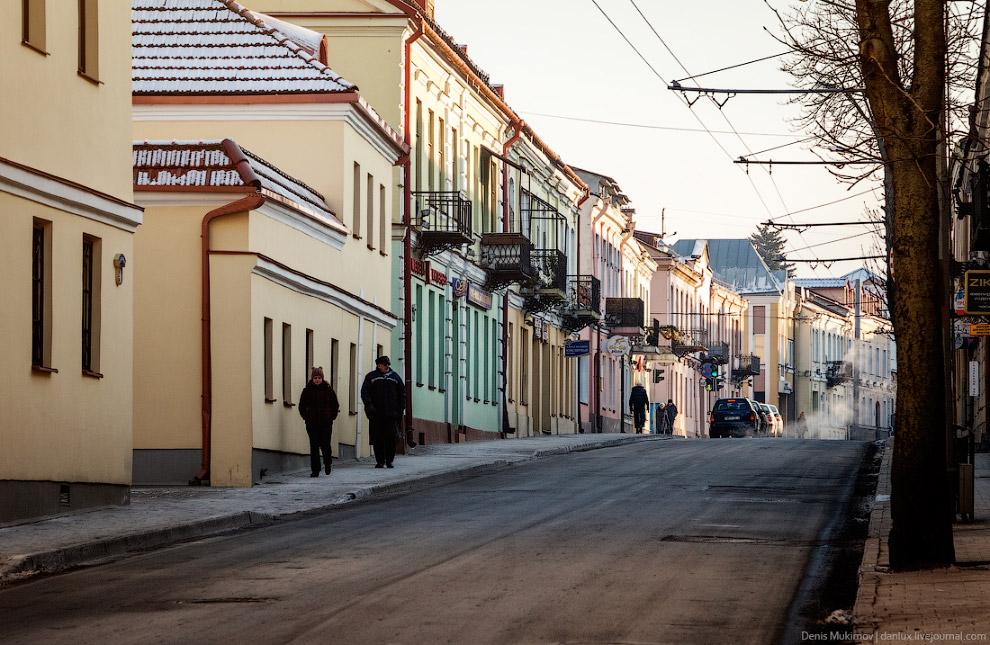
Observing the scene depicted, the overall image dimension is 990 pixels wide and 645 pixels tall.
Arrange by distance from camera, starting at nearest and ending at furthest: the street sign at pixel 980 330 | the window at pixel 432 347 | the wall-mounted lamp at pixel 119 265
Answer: the wall-mounted lamp at pixel 119 265
the street sign at pixel 980 330
the window at pixel 432 347

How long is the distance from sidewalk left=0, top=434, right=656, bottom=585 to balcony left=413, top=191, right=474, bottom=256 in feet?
22.9

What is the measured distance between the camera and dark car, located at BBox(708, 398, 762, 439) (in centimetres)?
6088

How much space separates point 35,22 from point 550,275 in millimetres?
31267

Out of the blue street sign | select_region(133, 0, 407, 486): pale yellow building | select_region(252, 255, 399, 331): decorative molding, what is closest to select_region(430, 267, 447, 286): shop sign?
select_region(133, 0, 407, 486): pale yellow building

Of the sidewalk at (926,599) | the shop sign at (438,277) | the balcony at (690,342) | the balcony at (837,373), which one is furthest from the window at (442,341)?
the balcony at (837,373)

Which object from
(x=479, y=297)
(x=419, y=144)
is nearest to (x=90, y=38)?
(x=419, y=144)

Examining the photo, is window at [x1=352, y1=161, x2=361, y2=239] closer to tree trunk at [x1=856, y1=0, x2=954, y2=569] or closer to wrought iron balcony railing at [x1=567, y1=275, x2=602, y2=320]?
tree trunk at [x1=856, y1=0, x2=954, y2=569]

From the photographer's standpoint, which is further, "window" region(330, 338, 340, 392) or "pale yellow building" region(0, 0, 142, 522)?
"window" region(330, 338, 340, 392)

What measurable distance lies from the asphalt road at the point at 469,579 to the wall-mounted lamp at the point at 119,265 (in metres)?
3.76

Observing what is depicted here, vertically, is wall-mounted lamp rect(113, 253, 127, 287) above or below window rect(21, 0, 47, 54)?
below

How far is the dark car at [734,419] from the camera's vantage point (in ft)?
200

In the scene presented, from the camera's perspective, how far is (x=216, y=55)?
2883 centimetres

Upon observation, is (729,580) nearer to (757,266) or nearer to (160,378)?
(160,378)

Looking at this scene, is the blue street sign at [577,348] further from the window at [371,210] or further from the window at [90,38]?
the window at [90,38]
